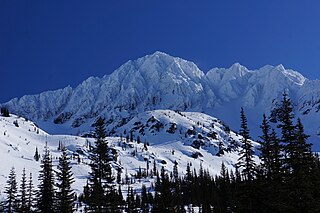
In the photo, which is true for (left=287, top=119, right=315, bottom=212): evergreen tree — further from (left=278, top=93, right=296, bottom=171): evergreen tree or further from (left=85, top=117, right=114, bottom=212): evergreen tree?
(left=85, top=117, right=114, bottom=212): evergreen tree

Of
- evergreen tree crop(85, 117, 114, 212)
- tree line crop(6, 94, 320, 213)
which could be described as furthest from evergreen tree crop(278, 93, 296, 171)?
evergreen tree crop(85, 117, 114, 212)

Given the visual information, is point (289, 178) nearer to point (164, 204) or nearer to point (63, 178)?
point (164, 204)

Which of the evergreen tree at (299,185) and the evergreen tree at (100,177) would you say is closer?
the evergreen tree at (299,185)

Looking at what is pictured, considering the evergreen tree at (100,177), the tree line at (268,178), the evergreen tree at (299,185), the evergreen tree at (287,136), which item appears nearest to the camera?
Answer: the evergreen tree at (299,185)

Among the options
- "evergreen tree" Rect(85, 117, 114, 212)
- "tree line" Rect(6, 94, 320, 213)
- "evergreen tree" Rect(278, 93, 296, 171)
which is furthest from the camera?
"evergreen tree" Rect(85, 117, 114, 212)

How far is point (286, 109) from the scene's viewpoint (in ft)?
108

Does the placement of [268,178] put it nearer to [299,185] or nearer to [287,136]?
[287,136]

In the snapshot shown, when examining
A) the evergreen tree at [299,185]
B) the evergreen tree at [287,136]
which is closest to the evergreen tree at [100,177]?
the evergreen tree at [287,136]

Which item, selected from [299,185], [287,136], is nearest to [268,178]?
[287,136]

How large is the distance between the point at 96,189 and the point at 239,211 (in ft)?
53.3

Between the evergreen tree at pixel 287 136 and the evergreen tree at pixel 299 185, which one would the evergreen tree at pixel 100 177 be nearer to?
the evergreen tree at pixel 287 136

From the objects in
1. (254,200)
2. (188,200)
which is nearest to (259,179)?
(254,200)

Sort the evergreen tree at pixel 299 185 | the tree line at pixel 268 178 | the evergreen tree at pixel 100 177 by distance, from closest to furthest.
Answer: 1. the evergreen tree at pixel 299 185
2. the tree line at pixel 268 178
3. the evergreen tree at pixel 100 177

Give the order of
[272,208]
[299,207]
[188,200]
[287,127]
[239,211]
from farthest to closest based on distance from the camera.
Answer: [188,200], [239,211], [272,208], [287,127], [299,207]
